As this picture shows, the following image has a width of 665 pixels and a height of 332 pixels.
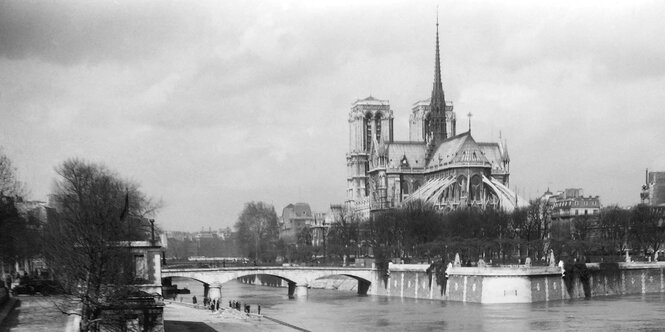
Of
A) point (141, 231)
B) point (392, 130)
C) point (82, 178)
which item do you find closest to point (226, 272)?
point (141, 231)

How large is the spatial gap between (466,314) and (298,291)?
87.3ft

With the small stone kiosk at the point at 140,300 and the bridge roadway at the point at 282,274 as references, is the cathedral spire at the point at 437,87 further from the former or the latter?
the small stone kiosk at the point at 140,300

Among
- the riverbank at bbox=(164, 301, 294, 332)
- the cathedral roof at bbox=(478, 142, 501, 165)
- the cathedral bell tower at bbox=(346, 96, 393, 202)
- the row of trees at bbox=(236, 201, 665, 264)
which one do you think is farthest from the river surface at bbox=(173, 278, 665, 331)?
the cathedral bell tower at bbox=(346, 96, 393, 202)

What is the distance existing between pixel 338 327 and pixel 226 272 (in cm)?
3027

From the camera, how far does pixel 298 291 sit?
88.1 metres

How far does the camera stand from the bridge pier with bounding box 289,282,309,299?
87.4 meters

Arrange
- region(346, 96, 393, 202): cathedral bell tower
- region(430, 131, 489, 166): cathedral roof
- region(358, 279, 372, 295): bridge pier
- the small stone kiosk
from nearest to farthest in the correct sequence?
1. the small stone kiosk
2. region(358, 279, 372, 295): bridge pier
3. region(430, 131, 489, 166): cathedral roof
4. region(346, 96, 393, 202): cathedral bell tower

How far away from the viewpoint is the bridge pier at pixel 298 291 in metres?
87.4

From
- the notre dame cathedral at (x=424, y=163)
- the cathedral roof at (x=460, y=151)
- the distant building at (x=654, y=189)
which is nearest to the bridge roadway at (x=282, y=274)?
the notre dame cathedral at (x=424, y=163)

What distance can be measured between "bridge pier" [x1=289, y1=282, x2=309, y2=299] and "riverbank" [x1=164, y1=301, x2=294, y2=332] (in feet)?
71.4

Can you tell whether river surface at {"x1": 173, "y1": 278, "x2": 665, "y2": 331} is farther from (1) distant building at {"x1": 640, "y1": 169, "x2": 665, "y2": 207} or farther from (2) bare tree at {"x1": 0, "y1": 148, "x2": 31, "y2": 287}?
(1) distant building at {"x1": 640, "y1": 169, "x2": 665, "y2": 207}

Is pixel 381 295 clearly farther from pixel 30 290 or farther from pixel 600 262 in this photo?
pixel 30 290

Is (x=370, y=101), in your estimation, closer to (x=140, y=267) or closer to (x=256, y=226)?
(x=256, y=226)

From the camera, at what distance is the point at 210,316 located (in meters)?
60.5
